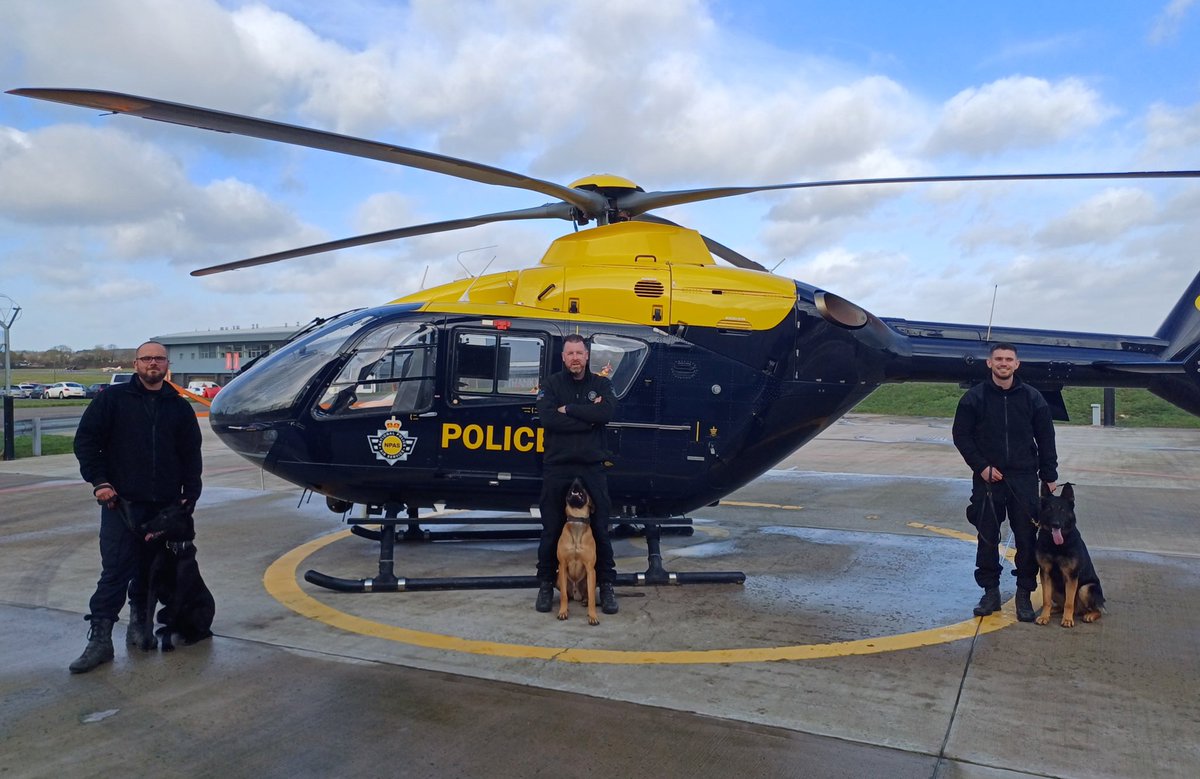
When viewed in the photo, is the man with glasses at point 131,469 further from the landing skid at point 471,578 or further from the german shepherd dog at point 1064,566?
the german shepherd dog at point 1064,566

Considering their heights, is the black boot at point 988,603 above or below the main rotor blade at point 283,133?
below

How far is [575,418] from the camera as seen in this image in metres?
5.73

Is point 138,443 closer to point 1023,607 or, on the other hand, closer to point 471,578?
point 471,578

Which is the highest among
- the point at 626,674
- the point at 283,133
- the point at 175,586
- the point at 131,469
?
the point at 283,133

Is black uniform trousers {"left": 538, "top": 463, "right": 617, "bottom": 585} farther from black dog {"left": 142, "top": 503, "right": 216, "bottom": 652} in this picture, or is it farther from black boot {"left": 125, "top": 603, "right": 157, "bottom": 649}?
black boot {"left": 125, "top": 603, "right": 157, "bottom": 649}

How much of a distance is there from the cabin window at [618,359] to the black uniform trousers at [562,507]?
3.75 feet

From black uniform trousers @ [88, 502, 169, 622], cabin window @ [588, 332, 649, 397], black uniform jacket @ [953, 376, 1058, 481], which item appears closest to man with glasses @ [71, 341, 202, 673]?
black uniform trousers @ [88, 502, 169, 622]

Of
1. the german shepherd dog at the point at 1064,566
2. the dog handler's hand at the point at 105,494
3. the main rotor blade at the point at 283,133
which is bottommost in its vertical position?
the german shepherd dog at the point at 1064,566

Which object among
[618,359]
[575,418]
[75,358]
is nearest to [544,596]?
[575,418]

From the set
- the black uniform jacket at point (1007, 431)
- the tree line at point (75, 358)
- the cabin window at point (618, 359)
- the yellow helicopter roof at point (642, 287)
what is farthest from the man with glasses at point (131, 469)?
the tree line at point (75, 358)

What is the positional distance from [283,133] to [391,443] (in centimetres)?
259

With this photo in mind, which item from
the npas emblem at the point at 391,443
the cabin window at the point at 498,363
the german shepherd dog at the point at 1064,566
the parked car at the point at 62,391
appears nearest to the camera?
the german shepherd dog at the point at 1064,566

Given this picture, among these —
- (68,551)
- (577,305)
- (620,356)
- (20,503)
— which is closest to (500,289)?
(577,305)

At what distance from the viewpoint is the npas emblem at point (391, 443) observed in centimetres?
669
